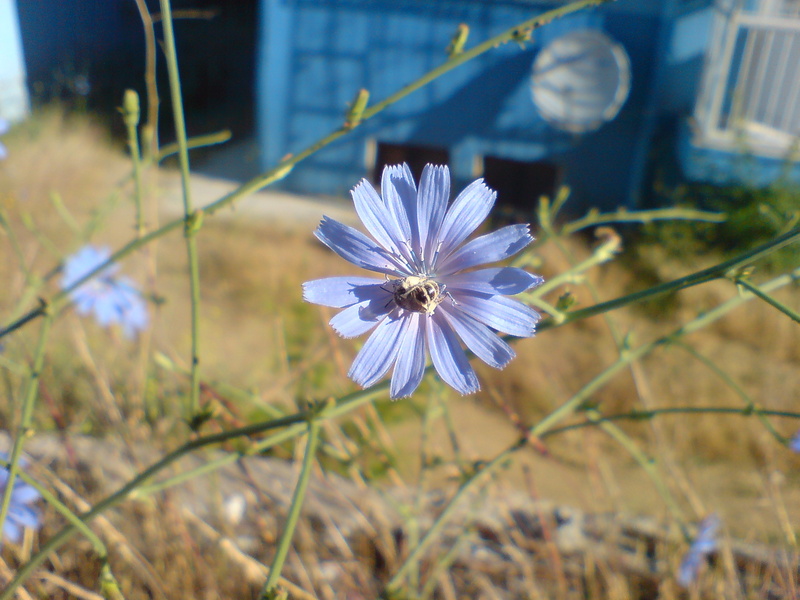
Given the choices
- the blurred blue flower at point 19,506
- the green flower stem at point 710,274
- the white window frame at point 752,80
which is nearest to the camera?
the green flower stem at point 710,274

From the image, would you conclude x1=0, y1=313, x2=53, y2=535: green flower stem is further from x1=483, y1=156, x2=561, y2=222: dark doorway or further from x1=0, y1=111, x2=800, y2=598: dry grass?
x1=483, y1=156, x2=561, y2=222: dark doorway

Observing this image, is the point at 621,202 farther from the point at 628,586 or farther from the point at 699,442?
the point at 628,586

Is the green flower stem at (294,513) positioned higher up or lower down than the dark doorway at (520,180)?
higher up

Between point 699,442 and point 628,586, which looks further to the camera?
point 699,442

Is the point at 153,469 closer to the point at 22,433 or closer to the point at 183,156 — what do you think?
the point at 22,433

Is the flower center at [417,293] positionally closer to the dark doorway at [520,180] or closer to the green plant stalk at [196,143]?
the green plant stalk at [196,143]

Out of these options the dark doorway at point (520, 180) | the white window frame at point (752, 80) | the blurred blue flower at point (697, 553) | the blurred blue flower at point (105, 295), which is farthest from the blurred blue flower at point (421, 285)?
the dark doorway at point (520, 180)

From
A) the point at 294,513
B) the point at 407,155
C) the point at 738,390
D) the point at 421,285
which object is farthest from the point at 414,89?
the point at 407,155

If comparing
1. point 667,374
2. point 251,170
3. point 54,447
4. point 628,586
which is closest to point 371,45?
point 251,170
